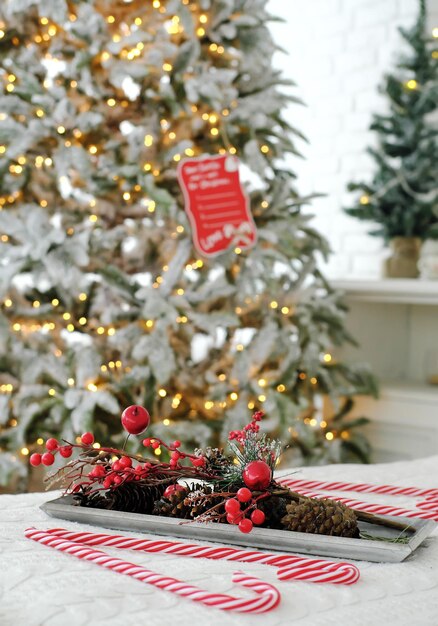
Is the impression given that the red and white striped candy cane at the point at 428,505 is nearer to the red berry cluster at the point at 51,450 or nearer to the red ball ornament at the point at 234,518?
the red ball ornament at the point at 234,518

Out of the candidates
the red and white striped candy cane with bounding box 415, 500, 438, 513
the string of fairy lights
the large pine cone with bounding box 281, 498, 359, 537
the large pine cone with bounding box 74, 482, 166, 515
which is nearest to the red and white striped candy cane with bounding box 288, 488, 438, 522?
the red and white striped candy cane with bounding box 415, 500, 438, 513

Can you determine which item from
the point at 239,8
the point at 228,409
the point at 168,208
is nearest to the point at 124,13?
the point at 239,8

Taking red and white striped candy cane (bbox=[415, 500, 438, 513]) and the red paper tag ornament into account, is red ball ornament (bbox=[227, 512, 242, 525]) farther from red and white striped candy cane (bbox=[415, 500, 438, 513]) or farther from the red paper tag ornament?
the red paper tag ornament

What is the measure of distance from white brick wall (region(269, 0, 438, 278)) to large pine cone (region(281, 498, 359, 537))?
2.64 m

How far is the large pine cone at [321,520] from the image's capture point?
3.73 ft

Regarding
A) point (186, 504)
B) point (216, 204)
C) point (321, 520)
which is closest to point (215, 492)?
point (186, 504)

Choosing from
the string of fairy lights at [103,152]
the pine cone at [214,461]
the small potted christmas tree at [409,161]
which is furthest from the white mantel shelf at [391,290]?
the pine cone at [214,461]

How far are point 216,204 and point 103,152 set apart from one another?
37cm

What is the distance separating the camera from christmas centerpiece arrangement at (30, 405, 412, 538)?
3.76 feet

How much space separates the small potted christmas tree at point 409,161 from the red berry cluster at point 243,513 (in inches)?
92.8

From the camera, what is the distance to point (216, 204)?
2752 millimetres

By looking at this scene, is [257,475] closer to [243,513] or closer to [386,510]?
[243,513]

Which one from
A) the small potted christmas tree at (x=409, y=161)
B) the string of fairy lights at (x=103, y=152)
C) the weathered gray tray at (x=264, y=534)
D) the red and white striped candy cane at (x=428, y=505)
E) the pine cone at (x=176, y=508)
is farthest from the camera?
the small potted christmas tree at (x=409, y=161)

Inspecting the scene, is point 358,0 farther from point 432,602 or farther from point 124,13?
point 432,602
